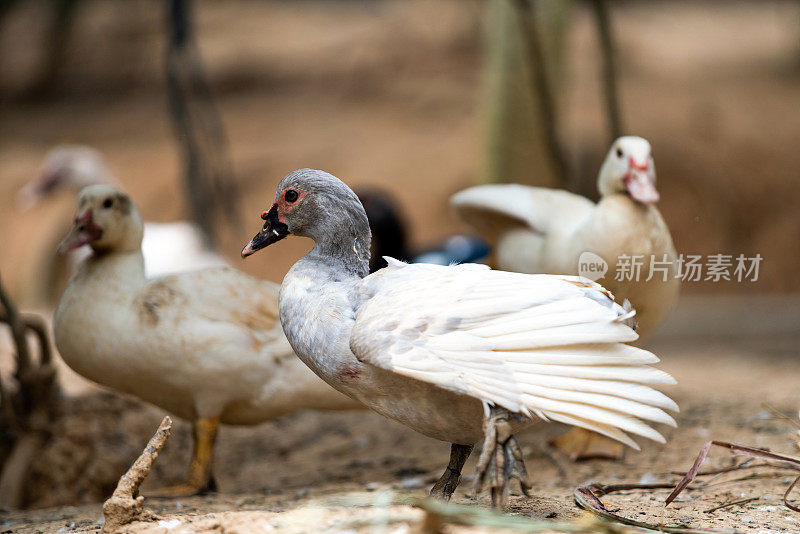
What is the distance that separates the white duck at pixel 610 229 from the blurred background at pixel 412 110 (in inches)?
41.4

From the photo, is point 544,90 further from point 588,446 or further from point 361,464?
point 361,464

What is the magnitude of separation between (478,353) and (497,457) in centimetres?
25

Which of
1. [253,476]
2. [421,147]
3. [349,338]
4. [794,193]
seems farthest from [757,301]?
[349,338]

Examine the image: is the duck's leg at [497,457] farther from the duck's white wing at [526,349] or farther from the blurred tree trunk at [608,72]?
the blurred tree trunk at [608,72]

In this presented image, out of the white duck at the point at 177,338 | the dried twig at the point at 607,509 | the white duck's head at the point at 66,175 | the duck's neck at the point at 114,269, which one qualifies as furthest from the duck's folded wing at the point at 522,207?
the white duck's head at the point at 66,175

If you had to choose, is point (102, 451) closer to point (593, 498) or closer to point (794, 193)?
point (593, 498)

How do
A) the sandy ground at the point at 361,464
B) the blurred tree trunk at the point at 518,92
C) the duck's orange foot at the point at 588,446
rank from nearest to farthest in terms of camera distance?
the sandy ground at the point at 361,464, the duck's orange foot at the point at 588,446, the blurred tree trunk at the point at 518,92

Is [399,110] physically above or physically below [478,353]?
above

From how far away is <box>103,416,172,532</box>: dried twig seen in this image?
228 cm

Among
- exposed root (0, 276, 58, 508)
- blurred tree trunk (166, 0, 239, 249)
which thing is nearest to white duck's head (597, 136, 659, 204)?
blurred tree trunk (166, 0, 239, 249)

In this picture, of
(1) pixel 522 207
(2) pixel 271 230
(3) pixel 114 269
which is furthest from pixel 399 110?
(2) pixel 271 230

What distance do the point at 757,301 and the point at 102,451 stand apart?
632 centimetres

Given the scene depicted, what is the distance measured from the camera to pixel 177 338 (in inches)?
127

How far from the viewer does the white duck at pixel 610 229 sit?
338 centimetres
